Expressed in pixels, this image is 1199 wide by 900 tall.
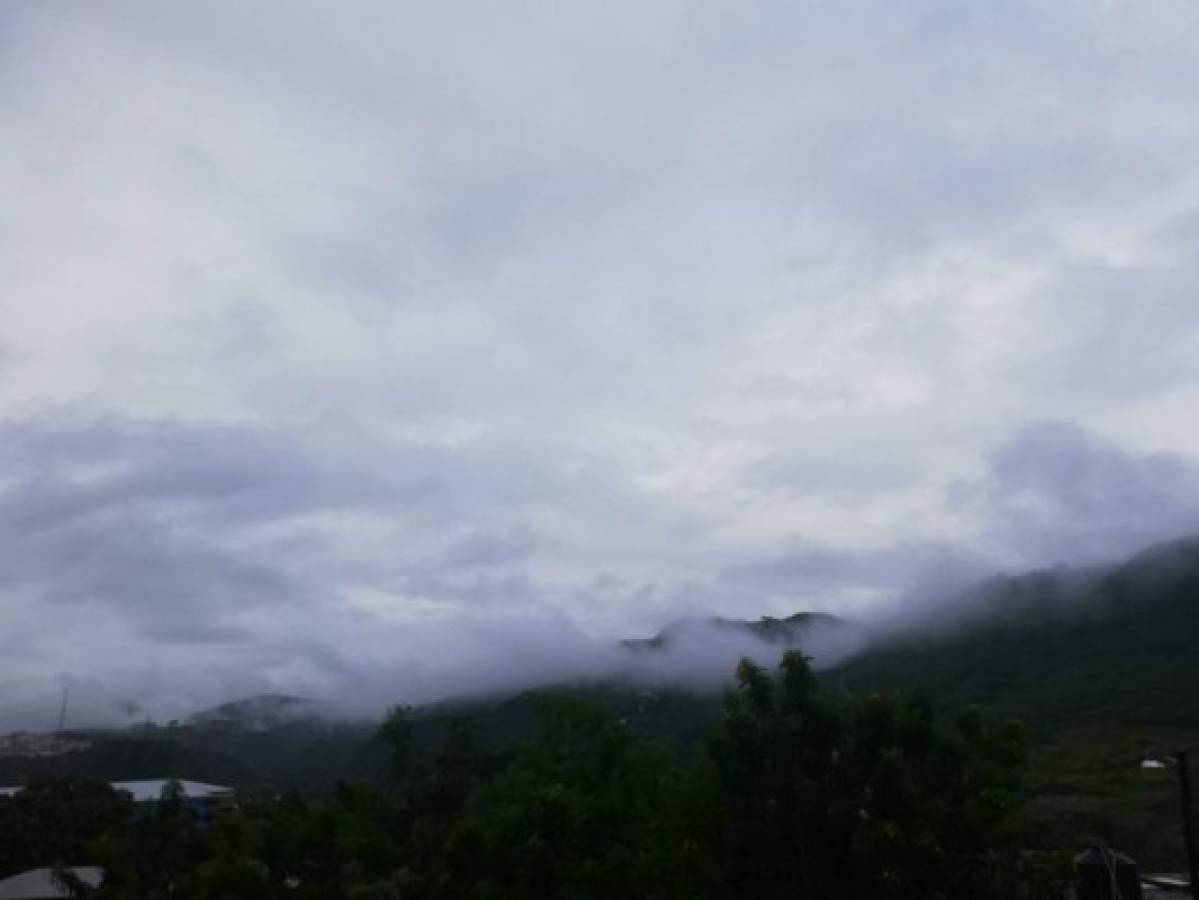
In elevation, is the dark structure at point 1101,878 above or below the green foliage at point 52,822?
below

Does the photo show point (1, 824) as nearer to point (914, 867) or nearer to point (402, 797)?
point (402, 797)

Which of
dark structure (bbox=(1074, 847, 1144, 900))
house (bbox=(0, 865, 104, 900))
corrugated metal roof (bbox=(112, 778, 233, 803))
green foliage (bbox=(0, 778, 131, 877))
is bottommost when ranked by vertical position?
house (bbox=(0, 865, 104, 900))

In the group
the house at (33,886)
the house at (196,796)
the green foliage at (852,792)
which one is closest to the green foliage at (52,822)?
the house at (196,796)

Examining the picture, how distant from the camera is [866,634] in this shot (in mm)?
182250

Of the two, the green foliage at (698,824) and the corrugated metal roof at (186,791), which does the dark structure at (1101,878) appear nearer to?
the green foliage at (698,824)

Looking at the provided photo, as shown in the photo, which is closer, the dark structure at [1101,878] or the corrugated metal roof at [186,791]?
the dark structure at [1101,878]

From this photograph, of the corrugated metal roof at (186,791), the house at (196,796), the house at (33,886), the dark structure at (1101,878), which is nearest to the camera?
the dark structure at (1101,878)

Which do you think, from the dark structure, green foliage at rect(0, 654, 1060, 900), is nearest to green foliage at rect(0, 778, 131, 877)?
green foliage at rect(0, 654, 1060, 900)

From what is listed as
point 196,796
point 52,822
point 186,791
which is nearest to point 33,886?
point 52,822

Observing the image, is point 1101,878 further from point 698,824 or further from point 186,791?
point 186,791

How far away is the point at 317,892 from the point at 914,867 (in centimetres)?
1790

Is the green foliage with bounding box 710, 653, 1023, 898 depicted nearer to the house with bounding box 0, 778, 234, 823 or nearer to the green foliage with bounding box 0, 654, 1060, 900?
the green foliage with bounding box 0, 654, 1060, 900

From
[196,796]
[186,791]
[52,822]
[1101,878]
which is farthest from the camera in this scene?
[186,791]

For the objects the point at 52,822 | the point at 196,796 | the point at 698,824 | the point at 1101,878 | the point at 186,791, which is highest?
the point at 186,791
